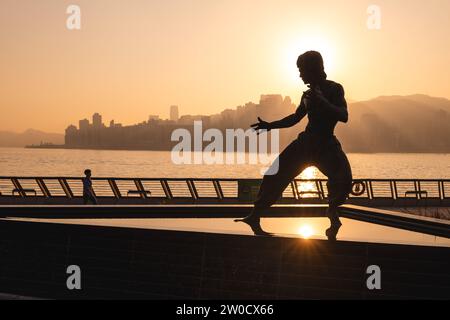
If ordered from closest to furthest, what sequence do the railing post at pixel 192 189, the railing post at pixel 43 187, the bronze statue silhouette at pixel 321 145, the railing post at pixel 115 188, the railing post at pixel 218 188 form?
the bronze statue silhouette at pixel 321 145, the railing post at pixel 115 188, the railing post at pixel 43 187, the railing post at pixel 192 189, the railing post at pixel 218 188

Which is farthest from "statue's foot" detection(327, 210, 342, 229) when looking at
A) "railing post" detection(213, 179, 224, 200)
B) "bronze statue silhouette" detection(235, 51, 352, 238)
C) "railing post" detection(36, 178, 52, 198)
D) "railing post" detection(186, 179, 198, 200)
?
"railing post" detection(36, 178, 52, 198)

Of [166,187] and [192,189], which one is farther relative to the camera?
[192,189]

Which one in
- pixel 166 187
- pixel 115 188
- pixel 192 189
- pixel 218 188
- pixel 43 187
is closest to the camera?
pixel 115 188

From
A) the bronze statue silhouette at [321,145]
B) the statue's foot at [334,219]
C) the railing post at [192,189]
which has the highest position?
the railing post at [192,189]

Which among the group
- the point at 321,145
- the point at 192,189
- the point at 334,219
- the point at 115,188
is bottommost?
the point at 334,219

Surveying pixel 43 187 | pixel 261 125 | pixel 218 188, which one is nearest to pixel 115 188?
pixel 43 187

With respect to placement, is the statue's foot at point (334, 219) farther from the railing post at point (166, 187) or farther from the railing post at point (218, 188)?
the railing post at point (218, 188)

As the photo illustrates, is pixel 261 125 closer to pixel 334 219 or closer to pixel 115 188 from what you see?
pixel 334 219

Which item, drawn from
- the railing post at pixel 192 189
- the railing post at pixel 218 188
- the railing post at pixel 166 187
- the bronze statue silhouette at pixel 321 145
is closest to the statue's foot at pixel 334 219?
the bronze statue silhouette at pixel 321 145

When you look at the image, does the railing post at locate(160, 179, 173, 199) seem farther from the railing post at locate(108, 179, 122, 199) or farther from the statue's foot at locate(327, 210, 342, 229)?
the statue's foot at locate(327, 210, 342, 229)

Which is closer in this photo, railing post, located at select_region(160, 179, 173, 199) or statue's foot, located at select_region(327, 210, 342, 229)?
statue's foot, located at select_region(327, 210, 342, 229)
